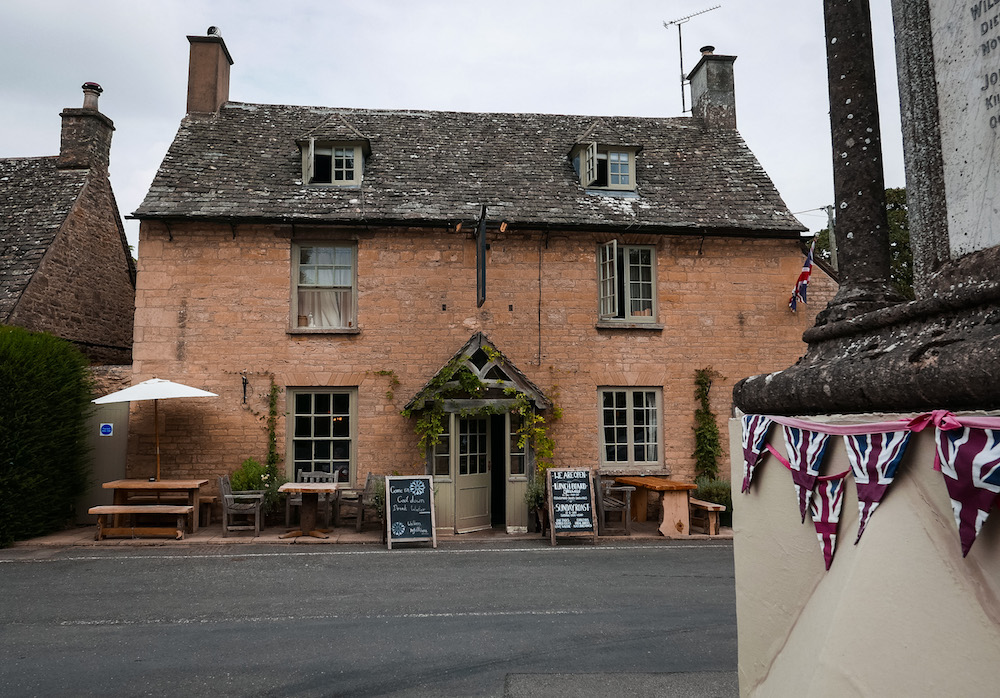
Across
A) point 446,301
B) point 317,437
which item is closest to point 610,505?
point 446,301

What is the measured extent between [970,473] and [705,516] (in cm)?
1196

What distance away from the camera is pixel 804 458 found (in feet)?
9.36

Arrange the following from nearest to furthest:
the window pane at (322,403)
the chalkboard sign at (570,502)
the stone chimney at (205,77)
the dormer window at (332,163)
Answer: the chalkboard sign at (570,502), the window pane at (322,403), the dormer window at (332,163), the stone chimney at (205,77)

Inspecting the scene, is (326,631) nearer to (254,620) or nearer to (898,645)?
(254,620)

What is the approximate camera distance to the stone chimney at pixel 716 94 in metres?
17.2

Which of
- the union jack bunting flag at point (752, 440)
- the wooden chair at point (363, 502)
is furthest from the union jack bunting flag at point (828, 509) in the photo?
the wooden chair at point (363, 502)

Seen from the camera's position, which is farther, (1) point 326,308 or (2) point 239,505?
(1) point 326,308

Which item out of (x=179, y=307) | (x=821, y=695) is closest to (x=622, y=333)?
(x=179, y=307)

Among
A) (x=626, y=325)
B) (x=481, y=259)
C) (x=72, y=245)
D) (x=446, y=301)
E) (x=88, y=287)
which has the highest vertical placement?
(x=72, y=245)

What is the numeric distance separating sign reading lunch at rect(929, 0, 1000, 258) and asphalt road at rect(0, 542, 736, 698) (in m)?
4.00

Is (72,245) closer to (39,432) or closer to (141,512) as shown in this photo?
(39,432)

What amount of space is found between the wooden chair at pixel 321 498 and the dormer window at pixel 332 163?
19.2ft

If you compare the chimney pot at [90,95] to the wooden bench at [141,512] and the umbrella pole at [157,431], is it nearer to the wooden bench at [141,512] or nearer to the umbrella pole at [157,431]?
the umbrella pole at [157,431]

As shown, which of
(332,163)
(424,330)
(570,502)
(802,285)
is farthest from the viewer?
(332,163)
